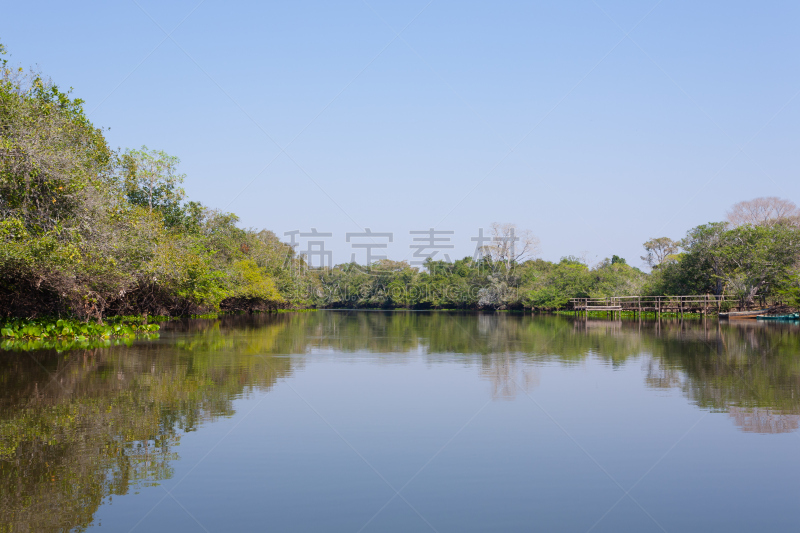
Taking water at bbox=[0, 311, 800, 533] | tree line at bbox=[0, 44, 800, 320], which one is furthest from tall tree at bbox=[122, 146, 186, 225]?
water at bbox=[0, 311, 800, 533]

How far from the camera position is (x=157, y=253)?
23.2 m

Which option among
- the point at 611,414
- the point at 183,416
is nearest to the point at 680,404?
the point at 611,414

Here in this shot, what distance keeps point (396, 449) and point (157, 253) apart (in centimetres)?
1821

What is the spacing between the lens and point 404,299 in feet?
301

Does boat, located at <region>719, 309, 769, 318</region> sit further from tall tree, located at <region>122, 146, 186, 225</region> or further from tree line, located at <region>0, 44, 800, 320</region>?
tall tree, located at <region>122, 146, 186, 225</region>

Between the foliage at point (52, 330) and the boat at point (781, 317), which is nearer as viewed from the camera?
the foliage at point (52, 330)

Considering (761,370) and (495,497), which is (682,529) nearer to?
(495,497)

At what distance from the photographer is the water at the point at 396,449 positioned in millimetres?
5418

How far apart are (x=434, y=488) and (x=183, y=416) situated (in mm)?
4538

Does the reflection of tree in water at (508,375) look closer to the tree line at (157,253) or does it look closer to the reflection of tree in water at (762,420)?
the reflection of tree in water at (762,420)

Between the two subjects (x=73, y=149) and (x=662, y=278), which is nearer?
(x=73, y=149)

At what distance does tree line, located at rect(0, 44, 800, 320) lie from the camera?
17125mm

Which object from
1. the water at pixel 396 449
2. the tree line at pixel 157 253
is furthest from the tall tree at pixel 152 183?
the water at pixel 396 449

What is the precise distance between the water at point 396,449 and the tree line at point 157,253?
496 cm
